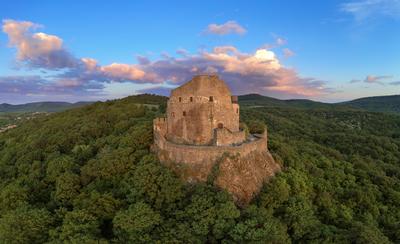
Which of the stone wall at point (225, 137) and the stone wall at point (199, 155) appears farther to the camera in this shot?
the stone wall at point (225, 137)

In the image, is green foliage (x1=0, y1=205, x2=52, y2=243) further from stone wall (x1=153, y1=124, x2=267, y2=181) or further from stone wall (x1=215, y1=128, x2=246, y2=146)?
stone wall (x1=215, y1=128, x2=246, y2=146)

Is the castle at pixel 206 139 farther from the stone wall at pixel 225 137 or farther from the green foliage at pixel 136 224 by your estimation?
the green foliage at pixel 136 224

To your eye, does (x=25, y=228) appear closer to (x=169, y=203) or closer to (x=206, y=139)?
(x=169, y=203)

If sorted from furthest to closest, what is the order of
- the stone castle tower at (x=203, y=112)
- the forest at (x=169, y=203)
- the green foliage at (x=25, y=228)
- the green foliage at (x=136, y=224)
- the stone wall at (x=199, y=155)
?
the stone castle tower at (x=203, y=112) < the stone wall at (x=199, y=155) < the green foliage at (x=25, y=228) < the forest at (x=169, y=203) < the green foliage at (x=136, y=224)

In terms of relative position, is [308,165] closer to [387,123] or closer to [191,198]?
Result: [191,198]

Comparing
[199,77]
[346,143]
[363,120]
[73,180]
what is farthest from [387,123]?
[73,180]

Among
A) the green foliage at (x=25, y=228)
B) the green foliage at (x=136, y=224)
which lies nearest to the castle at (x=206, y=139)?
the green foliage at (x=136, y=224)

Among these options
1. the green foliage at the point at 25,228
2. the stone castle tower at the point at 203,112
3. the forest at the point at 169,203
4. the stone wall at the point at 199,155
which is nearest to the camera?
the forest at the point at 169,203

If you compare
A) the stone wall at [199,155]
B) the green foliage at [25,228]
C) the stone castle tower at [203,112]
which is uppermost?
the stone castle tower at [203,112]

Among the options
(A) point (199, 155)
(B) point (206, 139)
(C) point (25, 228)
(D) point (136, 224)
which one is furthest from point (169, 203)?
(C) point (25, 228)
